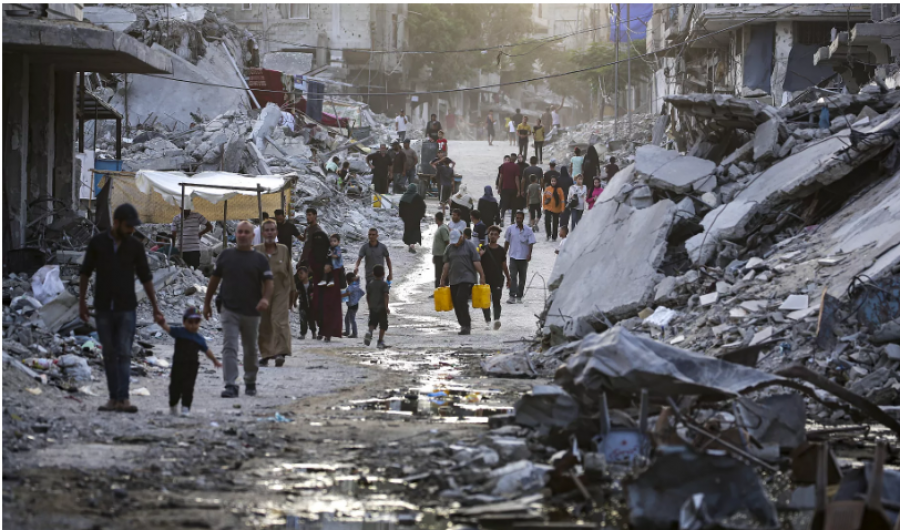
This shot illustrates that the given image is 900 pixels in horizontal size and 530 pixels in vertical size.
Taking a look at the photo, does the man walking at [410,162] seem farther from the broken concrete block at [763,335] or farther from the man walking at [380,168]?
the broken concrete block at [763,335]

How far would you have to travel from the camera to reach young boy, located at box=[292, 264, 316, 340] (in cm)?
1395

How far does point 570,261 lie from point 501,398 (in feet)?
17.1

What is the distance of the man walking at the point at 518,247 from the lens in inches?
654

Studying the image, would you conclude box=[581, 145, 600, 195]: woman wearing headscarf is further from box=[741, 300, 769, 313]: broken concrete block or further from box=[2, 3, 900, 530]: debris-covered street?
box=[741, 300, 769, 313]: broken concrete block

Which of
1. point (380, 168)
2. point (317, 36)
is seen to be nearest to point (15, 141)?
point (380, 168)

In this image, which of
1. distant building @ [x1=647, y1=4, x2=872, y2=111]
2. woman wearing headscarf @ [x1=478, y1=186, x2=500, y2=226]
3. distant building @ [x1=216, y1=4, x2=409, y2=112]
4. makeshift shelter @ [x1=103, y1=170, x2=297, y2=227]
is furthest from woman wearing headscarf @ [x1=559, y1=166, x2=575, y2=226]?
distant building @ [x1=216, y1=4, x2=409, y2=112]

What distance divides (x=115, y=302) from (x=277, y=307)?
3048 millimetres

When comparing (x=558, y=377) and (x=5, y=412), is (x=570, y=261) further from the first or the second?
(x=5, y=412)

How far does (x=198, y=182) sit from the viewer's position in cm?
1852

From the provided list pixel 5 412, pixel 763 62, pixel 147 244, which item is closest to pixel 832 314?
pixel 5 412

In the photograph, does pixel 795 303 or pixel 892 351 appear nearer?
pixel 892 351

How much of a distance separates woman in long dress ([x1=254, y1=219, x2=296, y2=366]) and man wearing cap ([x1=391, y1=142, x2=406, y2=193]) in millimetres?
17243

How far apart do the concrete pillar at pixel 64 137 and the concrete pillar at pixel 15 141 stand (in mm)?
1466

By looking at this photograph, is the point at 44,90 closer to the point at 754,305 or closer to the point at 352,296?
the point at 352,296
